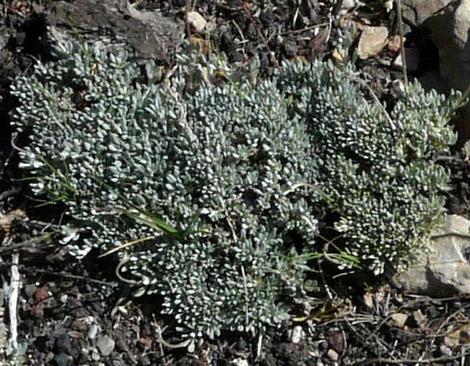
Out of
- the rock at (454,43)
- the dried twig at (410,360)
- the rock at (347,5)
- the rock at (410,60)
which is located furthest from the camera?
the rock at (347,5)

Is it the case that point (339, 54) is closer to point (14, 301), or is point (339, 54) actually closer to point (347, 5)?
point (347, 5)

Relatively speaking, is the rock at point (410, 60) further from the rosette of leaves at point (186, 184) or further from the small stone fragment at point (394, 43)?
the rosette of leaves at point (186, 184)

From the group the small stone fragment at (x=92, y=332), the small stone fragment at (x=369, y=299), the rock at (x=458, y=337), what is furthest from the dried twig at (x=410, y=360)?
the small stone fragment at (x=92, y=332)

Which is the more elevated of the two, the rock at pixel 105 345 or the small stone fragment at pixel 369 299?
the small stone fragment at pixel 369 299

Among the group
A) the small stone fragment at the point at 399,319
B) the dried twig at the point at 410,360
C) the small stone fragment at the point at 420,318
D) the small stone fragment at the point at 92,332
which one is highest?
the small stone fragment at the point at 420,318

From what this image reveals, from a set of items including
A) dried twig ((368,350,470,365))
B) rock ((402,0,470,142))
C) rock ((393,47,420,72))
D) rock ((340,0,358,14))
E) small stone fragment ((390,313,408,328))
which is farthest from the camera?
rock ((340,0,358,14))

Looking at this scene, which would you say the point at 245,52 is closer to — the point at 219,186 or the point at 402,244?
the point at 219,186

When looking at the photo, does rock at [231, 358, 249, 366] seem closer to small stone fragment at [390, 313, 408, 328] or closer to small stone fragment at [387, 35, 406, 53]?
small stone fragment at [390, 313, 408, 328]

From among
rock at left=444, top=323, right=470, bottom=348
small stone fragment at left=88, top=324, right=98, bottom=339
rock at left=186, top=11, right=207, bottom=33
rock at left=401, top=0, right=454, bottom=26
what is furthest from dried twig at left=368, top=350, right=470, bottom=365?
rock at left=186, top=11, right=207, bottom=33
